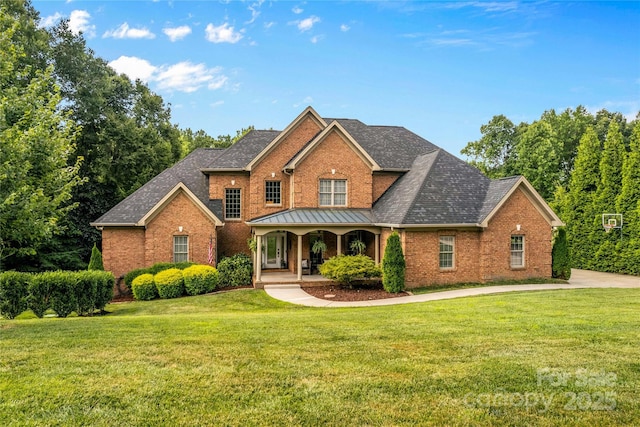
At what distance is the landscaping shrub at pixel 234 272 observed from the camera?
862 inches

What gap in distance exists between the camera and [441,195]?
21.1 m

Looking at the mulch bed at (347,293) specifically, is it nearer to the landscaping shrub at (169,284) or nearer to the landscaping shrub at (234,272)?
the landscaping shrub at (234,272)

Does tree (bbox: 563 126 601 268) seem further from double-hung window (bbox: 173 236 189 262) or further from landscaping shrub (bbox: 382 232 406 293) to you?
double-hung window (bbox: 173 236 189 262)

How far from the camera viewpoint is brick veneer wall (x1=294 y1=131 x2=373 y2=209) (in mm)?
23109

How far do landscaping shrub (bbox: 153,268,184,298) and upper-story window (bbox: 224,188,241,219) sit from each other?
239 inches

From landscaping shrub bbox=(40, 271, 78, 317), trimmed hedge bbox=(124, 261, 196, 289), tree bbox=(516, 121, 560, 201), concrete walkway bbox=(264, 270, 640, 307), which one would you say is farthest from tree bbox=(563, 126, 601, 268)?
landscaping shrub bbox=(40, 271, 78, 317)

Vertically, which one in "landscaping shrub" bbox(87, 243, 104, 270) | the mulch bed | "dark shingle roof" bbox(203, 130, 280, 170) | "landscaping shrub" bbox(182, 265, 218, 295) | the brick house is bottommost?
the mulch bed

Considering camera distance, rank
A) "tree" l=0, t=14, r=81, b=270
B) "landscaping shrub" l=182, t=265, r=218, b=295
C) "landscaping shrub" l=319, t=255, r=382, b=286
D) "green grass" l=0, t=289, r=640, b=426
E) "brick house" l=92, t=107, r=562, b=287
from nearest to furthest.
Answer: "green grass" l=0, t=289, r=640, b=426, "tree" l=0, t=14, r=81, b=270, "landscaping shrub" l=319, t=255, r=382, b=286, "landscaping shrub" l=182, t=265, r=218, b=295, "brick house" l=92, t=107, r=562, b=287

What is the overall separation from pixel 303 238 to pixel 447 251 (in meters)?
7.98

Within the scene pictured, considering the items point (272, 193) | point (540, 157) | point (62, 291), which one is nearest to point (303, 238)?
point (272, 193)

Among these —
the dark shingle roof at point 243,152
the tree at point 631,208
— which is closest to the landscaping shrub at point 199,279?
the dark shingle roof at point 243,152

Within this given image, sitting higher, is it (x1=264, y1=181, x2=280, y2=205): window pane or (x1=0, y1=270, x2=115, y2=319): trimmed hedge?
(x1=264, y1=181, x2=280, y2=205): window pane

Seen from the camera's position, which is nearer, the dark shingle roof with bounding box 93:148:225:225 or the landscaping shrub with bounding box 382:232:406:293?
the landscaping shrub with bounding box 382:232:406:293

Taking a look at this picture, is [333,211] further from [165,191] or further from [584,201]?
[584,201]
